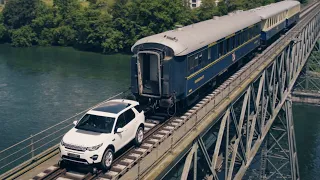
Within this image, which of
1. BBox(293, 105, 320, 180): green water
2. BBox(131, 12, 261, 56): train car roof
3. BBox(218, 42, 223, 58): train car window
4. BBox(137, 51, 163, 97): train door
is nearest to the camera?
BBox(131, 12, 261, 56): train car roof

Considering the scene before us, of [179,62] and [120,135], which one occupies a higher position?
[179,62]

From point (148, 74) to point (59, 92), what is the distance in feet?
112

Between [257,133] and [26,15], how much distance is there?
77.7 m

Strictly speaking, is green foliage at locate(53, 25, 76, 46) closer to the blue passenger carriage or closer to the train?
the train

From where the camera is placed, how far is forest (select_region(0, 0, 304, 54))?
84188 mm

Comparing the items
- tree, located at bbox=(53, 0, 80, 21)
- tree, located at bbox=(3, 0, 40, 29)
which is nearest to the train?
tree, located at bbox=(53, 0, 80, 21)

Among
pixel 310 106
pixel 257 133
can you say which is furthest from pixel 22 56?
pixel 257 133

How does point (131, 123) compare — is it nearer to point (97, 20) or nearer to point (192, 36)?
point (192, 36)

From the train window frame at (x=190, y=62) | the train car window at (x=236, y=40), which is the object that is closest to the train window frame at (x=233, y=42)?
the train car window at (x=236, y=40)

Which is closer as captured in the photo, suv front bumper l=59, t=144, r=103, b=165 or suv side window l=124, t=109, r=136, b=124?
suv front bumper l=59, t=144, r=103, b=165

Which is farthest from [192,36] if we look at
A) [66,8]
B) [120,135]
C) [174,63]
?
[66,8]

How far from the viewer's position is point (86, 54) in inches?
3231

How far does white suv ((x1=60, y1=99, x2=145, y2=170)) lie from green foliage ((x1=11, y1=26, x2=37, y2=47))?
7636 cm

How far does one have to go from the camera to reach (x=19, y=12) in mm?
95250
